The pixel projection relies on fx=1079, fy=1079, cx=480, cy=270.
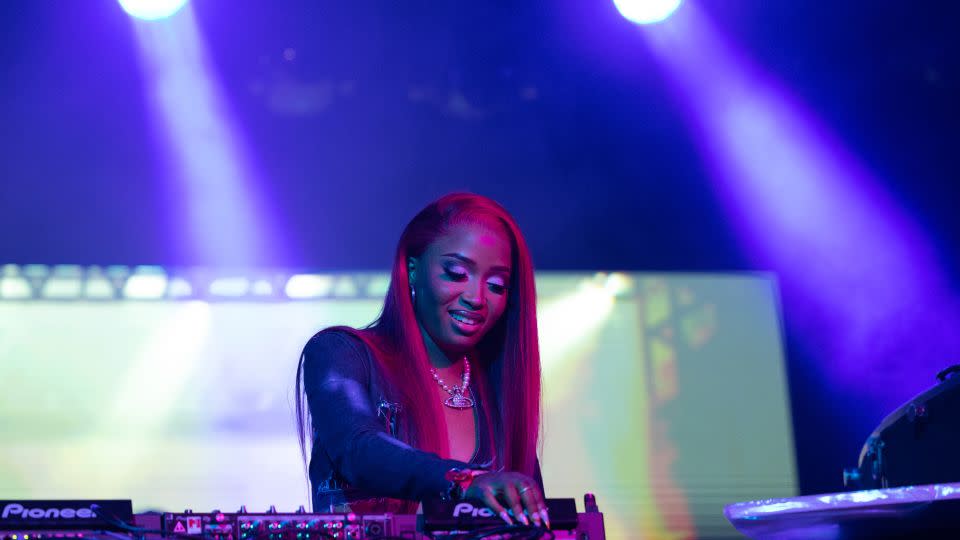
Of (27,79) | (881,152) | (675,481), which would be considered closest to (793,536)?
(675,481)

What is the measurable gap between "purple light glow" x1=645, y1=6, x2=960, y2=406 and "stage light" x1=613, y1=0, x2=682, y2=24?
0.19m

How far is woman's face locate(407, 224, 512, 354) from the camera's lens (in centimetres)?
203

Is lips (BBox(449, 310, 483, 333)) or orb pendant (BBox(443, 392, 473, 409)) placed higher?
lips (BBox(449, 310, 483, 333))

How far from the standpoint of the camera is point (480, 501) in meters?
1.31

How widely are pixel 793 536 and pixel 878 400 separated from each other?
12.1 feet

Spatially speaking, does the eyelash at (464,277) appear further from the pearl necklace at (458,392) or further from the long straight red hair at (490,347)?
the pearl necklace at (458,392)

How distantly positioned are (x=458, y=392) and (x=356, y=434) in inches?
17.7

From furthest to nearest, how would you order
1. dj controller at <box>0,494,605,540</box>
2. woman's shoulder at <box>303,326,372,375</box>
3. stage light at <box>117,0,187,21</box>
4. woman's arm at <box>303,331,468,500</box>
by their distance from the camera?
stage light at <box>117,0,187,21</box> → woman's shoulder at <box>303,326,372,375</box> → woman's arm at <box>303,331,468,500</box> → dj controller at <box>0,494,605,540</box>

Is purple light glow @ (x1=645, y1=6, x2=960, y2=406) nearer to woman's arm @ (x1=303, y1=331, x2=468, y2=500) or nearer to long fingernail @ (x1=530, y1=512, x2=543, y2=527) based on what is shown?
woman's arm @ (x1=303, y1=331, x2=468, y2=500)

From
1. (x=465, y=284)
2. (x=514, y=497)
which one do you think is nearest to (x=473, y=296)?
(x=465, y=284)

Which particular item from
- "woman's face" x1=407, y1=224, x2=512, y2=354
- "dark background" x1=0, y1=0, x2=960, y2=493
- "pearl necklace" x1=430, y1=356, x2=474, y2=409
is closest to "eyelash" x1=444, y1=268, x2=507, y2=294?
"woman's face" x1=407, y1=224, x2=512, y2=354

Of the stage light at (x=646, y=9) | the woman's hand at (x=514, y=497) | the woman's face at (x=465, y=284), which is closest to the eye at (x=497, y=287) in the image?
the woman's face at (x=465, y=284)

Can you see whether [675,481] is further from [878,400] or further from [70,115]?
[70,115]

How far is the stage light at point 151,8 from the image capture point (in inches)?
183
